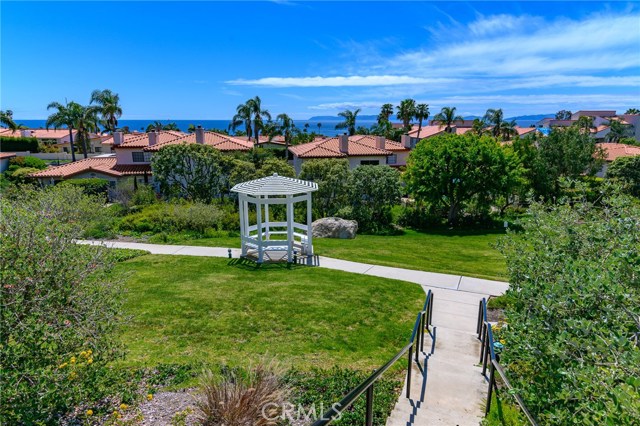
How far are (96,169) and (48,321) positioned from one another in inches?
1363

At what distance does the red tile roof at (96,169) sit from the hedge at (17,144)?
78.1 ft

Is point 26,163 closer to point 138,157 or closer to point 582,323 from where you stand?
point 138,157

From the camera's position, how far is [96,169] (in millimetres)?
35062

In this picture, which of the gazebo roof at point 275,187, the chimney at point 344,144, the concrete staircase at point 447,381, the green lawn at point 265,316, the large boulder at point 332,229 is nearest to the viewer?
the concrete staircase at point 447,381

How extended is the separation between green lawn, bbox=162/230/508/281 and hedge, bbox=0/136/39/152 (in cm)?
Result: 5050

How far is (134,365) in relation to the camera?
7.11 m

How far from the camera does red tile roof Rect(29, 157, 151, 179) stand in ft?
115

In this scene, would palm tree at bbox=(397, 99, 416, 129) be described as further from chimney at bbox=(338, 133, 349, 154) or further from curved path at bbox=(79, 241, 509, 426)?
curved path at bbox=(79, 241, 509, 426)

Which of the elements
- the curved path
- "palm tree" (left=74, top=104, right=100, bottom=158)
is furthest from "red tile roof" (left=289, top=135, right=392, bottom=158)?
the curved path

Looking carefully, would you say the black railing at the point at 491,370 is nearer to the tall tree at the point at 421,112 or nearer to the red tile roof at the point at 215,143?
the red tile roof at the point at 215,143

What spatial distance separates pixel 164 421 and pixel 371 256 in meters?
11.8

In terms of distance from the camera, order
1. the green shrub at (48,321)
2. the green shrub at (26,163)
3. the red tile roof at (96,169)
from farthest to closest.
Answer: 1. the green shrub at (26,163)
2. the red tile roof at (96,169)
3. the green shrub at (48,321)

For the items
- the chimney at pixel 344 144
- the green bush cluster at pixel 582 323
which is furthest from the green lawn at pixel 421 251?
the chimney at pixel 344 144

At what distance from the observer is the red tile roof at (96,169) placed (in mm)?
34944
